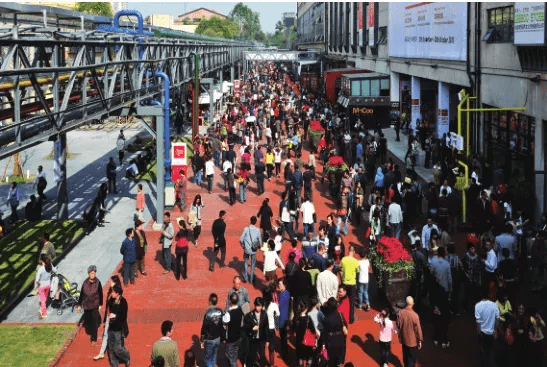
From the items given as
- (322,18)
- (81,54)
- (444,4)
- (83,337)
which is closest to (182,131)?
(444,4)

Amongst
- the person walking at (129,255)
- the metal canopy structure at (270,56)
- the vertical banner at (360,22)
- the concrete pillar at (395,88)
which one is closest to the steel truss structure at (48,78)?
the person walking at (129,255)

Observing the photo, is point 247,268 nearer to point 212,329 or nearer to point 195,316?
point 195,316

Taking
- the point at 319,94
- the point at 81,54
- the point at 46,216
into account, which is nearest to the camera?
the point at 81,54

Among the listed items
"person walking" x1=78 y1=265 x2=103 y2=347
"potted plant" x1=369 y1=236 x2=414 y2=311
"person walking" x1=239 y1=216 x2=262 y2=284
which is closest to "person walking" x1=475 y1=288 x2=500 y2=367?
"potted plant" x1=369 y1=236 x2=414 y2=311

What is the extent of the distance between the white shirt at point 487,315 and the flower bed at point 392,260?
8.72ft

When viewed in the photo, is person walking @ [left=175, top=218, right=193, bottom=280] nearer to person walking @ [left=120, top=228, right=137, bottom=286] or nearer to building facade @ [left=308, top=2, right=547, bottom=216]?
person walking @ [left=120, top=228, right=137, bottom=286]

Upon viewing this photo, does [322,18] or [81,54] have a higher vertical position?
[322,18]

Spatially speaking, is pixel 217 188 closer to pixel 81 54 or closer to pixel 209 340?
pixel 81 54

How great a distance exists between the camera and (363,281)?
566 inches

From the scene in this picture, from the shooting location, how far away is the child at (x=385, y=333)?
11508 mm

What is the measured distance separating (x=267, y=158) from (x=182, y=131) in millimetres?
18136

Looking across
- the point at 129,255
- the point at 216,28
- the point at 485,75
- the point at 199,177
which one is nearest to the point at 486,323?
the point at 129,255

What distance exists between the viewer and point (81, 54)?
1875cm

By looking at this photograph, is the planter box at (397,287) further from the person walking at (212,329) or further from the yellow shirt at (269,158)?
the yellow shirt at (269,158)
